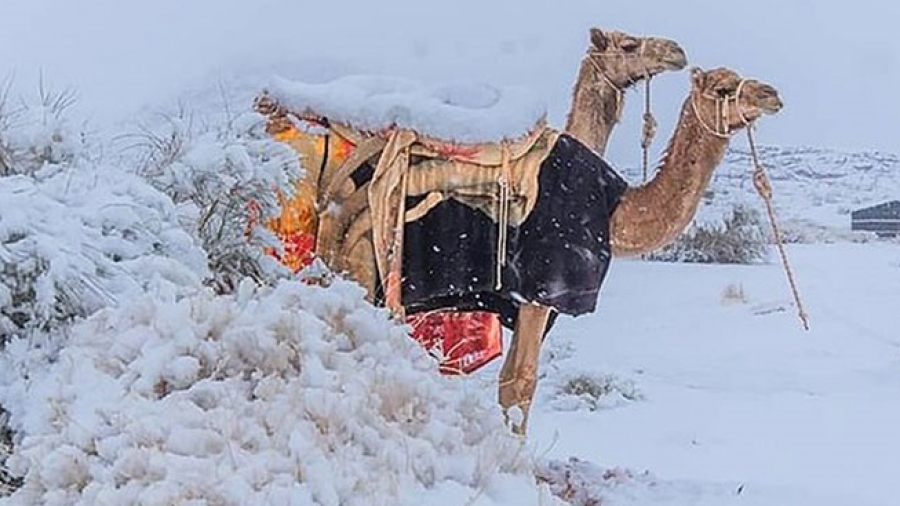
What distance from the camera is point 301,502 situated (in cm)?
104

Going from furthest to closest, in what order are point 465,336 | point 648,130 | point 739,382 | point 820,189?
point 820,189 → point 739,382 → point 648,130 → point 465,336

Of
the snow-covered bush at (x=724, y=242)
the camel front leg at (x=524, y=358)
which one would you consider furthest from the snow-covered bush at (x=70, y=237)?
the snow-covered bush at (x=724, y=242)

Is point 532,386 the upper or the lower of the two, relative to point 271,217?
lower

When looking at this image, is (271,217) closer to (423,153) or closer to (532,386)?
(423,153)

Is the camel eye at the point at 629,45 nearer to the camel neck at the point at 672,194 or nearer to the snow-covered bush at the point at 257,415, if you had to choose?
the camel neck at the point at 672,194

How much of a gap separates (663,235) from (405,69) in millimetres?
935

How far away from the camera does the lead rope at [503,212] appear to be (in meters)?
2.29

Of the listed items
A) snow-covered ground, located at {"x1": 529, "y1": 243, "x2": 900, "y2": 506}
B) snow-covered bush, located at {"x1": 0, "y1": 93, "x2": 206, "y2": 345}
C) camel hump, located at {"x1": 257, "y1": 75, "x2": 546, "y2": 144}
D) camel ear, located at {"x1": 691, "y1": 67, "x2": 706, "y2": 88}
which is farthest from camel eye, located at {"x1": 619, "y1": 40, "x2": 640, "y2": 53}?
snow-covered bush, located at {"x1": 0, "y1": 93, "x2": 206, "y2": 345}

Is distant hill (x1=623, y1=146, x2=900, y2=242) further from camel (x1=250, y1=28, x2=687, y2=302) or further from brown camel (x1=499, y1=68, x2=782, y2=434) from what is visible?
brown camel (x1=499, y1=68, x2=782, y2=434)

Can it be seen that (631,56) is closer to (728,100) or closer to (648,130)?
(648,130)

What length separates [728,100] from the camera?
2.46 m

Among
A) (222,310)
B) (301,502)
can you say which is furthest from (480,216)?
(301,502)

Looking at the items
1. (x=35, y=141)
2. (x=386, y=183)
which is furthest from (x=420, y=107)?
(x=35, y=141)

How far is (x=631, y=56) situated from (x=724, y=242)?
1343 mm
